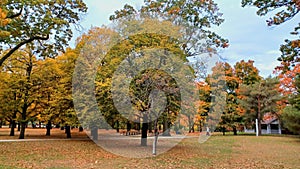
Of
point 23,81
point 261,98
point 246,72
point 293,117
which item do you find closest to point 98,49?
point 23,81

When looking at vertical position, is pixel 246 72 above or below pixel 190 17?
above

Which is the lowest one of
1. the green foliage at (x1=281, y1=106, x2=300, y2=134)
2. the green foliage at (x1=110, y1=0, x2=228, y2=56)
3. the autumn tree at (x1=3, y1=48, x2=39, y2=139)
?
the green foliage at (x1=281, y1=106, x2=300, y2=134)

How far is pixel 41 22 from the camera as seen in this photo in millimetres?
9344

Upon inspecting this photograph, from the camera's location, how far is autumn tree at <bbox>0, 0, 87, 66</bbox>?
28.5 feet

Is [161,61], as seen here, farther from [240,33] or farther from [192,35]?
[240,33]

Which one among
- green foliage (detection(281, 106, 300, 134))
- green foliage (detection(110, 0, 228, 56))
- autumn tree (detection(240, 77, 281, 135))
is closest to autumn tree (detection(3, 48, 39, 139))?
green foliage (detection(110, 0, 228, 56))

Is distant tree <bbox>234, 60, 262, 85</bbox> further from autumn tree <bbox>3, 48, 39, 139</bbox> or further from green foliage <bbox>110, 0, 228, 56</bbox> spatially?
autumn tree <bbox>3, 48, 39, 139</bbox>

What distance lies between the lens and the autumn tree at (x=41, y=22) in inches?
342

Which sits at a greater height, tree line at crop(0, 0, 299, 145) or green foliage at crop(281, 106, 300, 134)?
tree line at crop(0, 0, 299, 145)

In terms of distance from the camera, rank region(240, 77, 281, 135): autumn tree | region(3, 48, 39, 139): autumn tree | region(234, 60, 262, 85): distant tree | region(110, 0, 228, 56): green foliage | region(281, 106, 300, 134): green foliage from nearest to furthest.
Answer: region(110, 0, 228, 56): green foliage < region(3, 48, 39, 139): autumn tree < region(281, 106, 300, 134): green foliage < region(240, 77, 281, 135): autumn tree < region(234, 60, 262, 85): distant tree

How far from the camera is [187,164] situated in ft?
27.0

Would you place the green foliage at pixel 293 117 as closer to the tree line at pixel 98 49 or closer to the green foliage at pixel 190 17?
the tree line at pixel 98 49

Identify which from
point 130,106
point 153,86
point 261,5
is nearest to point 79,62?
point 130,106

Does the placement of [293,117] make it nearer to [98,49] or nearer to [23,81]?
[98,49]
